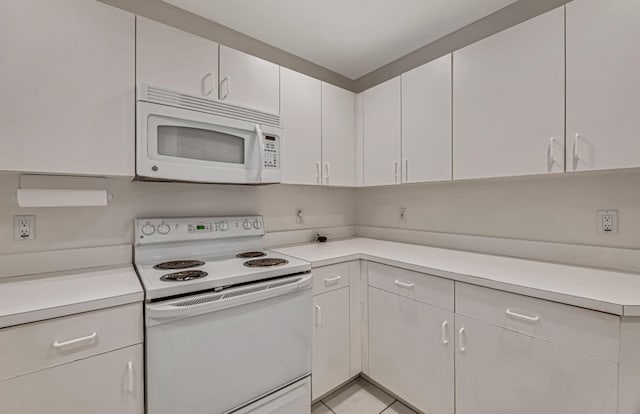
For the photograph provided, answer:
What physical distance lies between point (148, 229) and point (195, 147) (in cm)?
54

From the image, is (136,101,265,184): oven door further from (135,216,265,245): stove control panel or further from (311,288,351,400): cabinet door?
(311,288,351,400): cabinet door

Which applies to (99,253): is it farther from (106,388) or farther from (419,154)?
(419,154)

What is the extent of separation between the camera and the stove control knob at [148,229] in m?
1.54

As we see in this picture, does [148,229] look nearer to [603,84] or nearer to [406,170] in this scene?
[406,170]

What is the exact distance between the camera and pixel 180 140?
4.72 ft

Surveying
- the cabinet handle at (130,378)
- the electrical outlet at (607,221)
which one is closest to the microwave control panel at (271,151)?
the cabinet handle at (130,378)

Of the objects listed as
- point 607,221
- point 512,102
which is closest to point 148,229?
point 512,102

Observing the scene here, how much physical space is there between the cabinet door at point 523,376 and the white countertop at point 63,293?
1.47 metres

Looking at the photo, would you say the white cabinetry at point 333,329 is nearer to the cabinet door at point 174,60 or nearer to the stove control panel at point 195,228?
the stove control panel at point 195,228

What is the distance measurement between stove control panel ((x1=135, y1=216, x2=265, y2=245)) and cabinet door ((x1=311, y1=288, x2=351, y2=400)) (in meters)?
0.68

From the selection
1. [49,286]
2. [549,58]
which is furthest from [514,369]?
[49,286]

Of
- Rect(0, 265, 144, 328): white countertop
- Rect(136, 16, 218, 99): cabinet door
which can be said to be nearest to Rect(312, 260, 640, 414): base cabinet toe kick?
Rect(0, 265, 144, 328): white countertop

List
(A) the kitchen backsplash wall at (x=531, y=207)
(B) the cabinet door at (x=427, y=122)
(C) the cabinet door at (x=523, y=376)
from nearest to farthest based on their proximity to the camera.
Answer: (C) the cabinet door at (x=523, y=376) < (A) the kitchen backsplash wall at (x=531, y=207) < (B) the cabinet door at (x=427, y=122)

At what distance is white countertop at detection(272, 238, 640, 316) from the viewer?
1.00 meters
